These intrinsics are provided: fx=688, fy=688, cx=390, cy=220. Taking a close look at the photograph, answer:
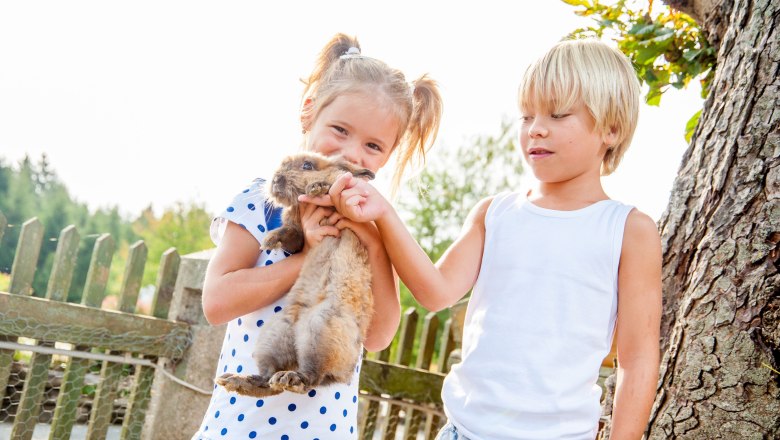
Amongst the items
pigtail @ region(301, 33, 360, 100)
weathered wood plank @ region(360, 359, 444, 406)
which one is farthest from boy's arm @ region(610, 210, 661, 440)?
weathered wood plank @ region(360, 359, 444, 406)

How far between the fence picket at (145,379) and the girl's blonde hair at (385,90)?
1.89 m

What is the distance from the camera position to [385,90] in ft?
7.16

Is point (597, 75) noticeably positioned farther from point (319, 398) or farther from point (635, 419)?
point (319, 398)

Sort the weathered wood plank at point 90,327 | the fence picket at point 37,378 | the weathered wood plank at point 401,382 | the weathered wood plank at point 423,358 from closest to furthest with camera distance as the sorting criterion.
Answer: the weathered wood plank at point 90,327 < the fence picket at point 37,378 < the weathered wood plank at point 401,382 < the weathered wood plank at point 423,358

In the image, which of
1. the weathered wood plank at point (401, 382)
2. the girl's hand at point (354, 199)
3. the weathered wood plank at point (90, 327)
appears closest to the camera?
the girl's hand at point (354, 199)

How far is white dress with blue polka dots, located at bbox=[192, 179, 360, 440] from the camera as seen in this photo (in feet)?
6.15

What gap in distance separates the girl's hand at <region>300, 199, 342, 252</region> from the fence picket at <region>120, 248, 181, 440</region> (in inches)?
84.8

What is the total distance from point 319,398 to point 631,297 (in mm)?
894

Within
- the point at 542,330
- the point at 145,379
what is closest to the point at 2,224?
the point at 145,379

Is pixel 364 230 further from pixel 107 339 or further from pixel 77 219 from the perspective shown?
pixel 77 219

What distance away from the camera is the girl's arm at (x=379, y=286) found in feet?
6.25

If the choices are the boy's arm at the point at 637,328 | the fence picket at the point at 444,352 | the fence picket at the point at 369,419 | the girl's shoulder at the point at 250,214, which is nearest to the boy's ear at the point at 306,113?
the girl's shoulder at the point at 250,214

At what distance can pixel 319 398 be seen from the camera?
6.32 feet

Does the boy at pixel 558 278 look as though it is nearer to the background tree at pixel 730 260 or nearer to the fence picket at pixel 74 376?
the background tree at pixel 730 260
